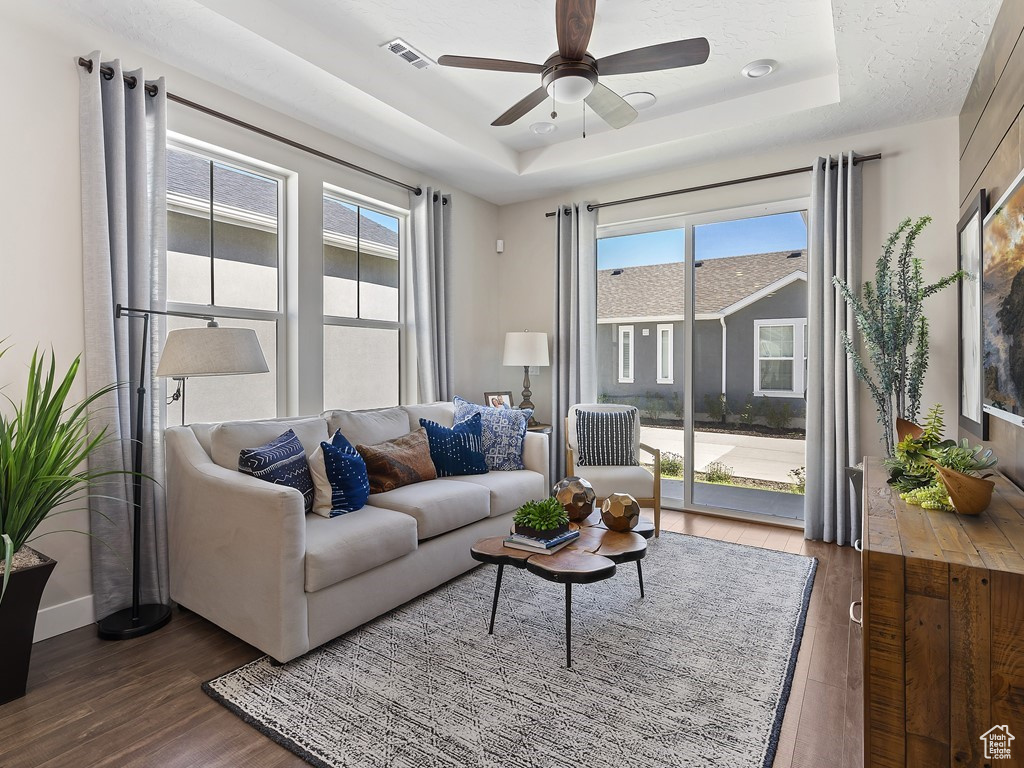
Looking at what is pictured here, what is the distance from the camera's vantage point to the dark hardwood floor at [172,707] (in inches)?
65.1

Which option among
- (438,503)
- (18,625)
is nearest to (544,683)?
(438,503)

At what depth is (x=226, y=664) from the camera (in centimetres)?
216

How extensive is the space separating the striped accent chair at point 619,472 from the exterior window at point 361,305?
1.46 meters

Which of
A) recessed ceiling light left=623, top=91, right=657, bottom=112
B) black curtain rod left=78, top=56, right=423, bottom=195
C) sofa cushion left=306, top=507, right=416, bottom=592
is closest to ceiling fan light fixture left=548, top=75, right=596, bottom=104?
recessed ceiling light left=623, top=91, right=657, bottom=112

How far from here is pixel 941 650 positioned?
4.42ft

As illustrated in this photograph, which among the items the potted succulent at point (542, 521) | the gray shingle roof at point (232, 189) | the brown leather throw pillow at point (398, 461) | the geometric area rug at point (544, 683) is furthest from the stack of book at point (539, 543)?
the gray shingle roof at point (232, 189)

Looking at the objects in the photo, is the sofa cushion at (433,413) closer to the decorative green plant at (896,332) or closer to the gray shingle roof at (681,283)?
the gray shingle roof at (681,283)

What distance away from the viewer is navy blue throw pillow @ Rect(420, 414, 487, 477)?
3400 millimetres

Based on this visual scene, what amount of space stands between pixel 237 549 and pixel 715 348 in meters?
3.60

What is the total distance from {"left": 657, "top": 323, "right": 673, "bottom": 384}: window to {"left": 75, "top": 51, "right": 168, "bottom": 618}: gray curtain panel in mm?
3538

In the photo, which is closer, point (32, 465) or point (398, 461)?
point (32, 465)

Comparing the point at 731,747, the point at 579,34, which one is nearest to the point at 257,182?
the point at 579,34

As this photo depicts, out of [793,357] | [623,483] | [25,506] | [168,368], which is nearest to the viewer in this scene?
[25,506]

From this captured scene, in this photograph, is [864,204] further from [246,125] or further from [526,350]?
[246,125]
